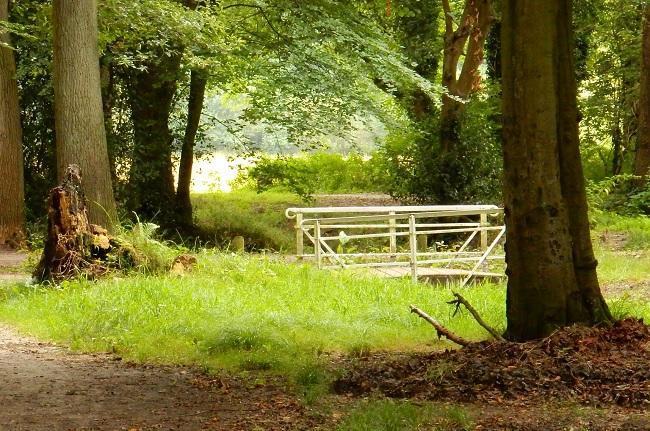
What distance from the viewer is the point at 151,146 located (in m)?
22.2

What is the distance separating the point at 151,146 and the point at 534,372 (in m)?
16.5

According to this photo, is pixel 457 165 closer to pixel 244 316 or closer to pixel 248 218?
pixel 248 218

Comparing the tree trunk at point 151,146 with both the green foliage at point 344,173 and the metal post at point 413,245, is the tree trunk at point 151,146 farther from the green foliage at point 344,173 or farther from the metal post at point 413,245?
the metal post at point 413,245

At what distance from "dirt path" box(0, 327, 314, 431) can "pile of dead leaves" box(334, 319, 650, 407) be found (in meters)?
0.79

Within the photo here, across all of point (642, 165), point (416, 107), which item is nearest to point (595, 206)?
point (642, 165)

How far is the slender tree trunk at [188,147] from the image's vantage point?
2308 cm

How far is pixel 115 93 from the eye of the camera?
22.1 metres

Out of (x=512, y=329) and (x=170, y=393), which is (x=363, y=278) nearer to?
(x=512, y=329)

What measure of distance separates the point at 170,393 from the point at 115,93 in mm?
15785

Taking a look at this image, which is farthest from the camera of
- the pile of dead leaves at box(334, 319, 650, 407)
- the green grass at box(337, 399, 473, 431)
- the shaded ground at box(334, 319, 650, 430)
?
the pile of dead leaves at box(334, 319, 650, 407)

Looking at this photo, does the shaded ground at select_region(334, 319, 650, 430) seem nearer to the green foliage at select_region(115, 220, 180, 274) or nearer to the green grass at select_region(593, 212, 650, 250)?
the green foliage at select_region(115, 220, 180, 274)

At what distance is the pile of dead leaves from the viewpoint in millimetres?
6531

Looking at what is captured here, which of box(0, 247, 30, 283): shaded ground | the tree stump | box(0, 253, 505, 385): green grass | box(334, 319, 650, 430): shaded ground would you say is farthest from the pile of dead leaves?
box(0, 247, 30, 283): shaded ground

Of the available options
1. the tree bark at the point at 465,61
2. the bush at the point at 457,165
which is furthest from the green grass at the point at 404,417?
the tree bark at the point at 465,61
